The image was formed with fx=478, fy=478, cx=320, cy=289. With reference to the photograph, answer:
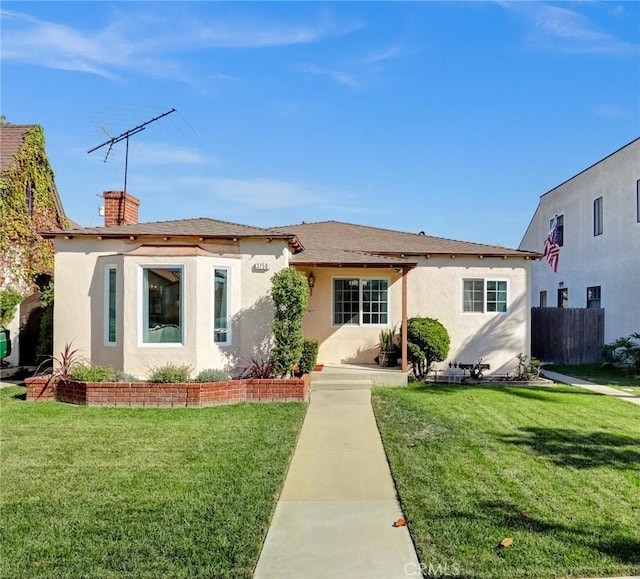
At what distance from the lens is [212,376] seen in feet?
33.2

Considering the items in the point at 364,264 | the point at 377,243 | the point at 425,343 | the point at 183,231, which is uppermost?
the point at 377,243

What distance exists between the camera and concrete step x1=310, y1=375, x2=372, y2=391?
11320mm

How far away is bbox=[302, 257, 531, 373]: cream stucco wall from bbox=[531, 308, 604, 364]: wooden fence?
4.50 m

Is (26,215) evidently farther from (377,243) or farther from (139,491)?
(139,491)

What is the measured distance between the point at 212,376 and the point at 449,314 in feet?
24.2

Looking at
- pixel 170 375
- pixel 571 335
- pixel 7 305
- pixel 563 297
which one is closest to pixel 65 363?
pixel 170 375

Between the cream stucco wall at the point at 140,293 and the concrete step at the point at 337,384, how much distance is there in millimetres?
1650

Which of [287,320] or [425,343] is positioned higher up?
[287,320]

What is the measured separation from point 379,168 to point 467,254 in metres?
7.11

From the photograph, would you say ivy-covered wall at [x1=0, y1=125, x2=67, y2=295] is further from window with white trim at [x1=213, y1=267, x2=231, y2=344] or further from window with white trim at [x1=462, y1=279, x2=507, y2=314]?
window with white trim at [x1=462, y1=279, x2=507, y2=314]

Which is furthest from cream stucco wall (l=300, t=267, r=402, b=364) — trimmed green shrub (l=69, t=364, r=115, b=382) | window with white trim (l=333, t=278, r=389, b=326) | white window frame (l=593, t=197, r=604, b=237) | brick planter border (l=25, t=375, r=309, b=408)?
white window frame (l=593, t=197, r=604, b=237)

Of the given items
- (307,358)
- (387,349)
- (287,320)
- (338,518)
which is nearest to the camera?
(338,518)

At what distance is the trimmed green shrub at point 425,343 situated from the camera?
1271 cm

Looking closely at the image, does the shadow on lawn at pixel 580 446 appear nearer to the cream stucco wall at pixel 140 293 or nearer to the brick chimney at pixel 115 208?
the cream stucco wall at pixel 140 293
